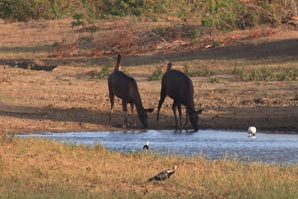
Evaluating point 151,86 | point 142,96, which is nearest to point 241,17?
point 151,86

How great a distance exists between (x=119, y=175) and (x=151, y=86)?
38.6ft

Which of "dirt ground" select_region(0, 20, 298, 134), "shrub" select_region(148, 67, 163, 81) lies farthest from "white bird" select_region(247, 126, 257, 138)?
"shrub" select_region(148, 67, 163, 81)

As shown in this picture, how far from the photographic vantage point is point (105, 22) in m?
38.8

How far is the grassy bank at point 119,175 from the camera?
34.5ft

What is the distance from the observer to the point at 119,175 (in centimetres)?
1166

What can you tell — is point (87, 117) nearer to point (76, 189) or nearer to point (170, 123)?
point (170, 123)

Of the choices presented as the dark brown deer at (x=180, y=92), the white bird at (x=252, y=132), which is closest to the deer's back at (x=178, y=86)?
the dark brown deer at (x=180, y=92)

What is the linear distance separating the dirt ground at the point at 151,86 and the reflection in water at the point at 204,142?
0.78 meters

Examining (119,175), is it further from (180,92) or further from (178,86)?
(178,86)

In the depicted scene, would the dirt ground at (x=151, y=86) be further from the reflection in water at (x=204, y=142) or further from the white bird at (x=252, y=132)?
the white bird at (x=252, y=132)

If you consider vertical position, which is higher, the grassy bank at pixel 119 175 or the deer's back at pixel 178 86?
the deer's back at pixel 178 86

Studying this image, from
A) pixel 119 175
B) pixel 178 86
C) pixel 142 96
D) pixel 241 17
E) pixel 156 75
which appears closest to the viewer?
pixel 119 175

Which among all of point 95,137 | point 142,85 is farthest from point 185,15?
point 95,137

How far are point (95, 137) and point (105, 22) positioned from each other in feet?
70.9
